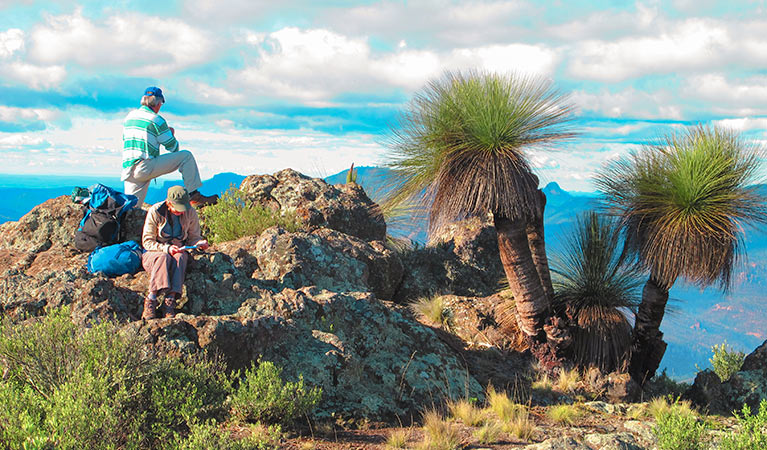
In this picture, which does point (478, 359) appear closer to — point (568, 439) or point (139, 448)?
point (568, 439)

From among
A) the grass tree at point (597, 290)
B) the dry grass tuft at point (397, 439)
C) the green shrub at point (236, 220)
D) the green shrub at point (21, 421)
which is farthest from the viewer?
the green shrub at point (236, 220)

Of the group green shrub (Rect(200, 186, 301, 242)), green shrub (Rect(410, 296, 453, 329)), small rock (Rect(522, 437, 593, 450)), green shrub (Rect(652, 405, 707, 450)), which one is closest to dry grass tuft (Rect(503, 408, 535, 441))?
small rock (Rect(522, 437, 593, 450))

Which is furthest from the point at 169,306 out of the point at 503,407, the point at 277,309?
the point at 503,407

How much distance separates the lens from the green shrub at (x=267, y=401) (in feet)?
17.6

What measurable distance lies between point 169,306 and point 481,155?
484 cm

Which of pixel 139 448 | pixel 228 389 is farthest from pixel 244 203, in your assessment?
pixel 139 448

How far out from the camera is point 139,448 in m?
4.71

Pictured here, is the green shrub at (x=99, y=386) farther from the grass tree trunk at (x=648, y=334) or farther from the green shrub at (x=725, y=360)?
the green shrub at (x=725, y=360)

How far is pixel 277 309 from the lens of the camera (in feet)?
23.6

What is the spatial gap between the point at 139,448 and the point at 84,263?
4200 millimetres

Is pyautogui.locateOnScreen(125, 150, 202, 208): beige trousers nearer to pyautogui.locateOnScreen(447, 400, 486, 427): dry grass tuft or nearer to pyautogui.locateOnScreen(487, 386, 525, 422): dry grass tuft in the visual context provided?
pyautogui.locateOnScreen(447, 400, 486, 427): dry grass tuft

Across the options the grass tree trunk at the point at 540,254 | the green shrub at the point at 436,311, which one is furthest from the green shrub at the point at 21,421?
the grass tree trunk at the point at 540,254

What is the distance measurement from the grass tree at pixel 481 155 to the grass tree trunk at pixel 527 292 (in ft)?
0.06

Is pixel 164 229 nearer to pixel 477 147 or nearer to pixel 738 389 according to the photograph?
pixel 477 147
